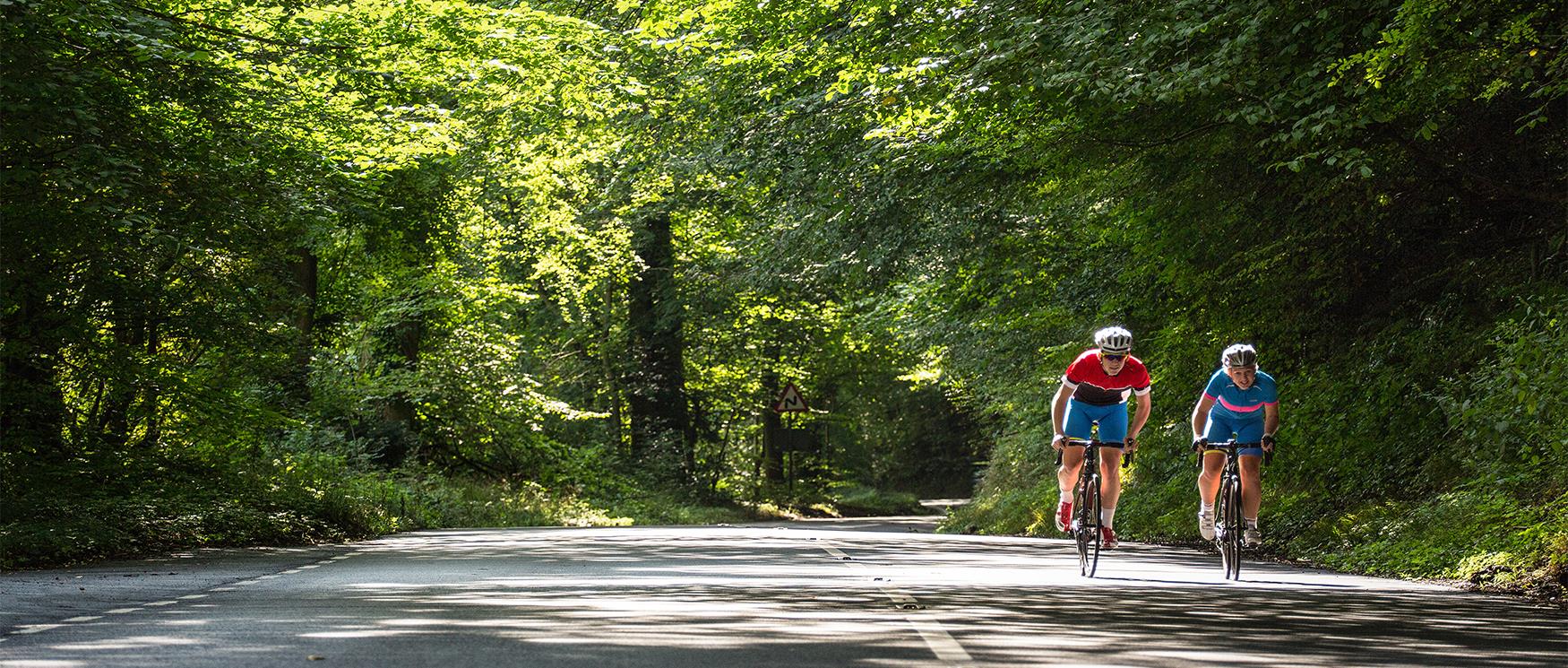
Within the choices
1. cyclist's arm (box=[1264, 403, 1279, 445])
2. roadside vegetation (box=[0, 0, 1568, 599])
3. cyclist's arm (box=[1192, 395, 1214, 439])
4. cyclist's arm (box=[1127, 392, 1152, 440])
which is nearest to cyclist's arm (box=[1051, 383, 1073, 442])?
cyclist's arm (box=[1127, 392, 1152, 440])

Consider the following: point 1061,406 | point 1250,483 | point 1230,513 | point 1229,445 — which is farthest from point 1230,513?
point 1061,406

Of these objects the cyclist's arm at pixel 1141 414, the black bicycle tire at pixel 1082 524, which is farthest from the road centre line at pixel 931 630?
the cyclist's arm at pixel 1141 414

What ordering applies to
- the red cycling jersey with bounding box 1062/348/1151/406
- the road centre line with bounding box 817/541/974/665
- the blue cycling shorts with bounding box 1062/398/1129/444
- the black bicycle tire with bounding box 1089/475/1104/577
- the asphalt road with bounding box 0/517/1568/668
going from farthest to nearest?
the blue cycling shorts with bounding box 1062/398/1129/444 < the black bicycle tire with bounding box 1089/475/1104/577 < the red cycling jersey with bounding box 1062/348/1151/406 < the asphalt road with bounding box 0/517/1568/668 < the road centre line with bounding box 817/541/974/665

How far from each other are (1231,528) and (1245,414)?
0.91m

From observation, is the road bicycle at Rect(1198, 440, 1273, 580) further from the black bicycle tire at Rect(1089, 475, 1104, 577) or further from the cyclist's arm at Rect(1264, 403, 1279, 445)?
the black bicycle tire at Rect(1089, 475, 1104, 577)

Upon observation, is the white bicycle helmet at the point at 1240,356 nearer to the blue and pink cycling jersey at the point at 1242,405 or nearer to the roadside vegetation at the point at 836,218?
the blue and pink cycling jersey at the point at 1242,405

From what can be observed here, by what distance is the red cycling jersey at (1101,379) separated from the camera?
1489 centimetres

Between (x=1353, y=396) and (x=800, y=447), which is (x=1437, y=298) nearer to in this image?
(x=1353, y=396)

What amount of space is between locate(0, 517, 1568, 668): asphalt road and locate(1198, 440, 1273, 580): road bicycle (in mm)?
347

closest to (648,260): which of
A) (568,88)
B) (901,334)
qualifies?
(901,334)

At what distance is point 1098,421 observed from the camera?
1525 cm

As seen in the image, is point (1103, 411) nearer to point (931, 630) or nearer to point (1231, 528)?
point (1231, 528)

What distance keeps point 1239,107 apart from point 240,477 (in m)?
12.8

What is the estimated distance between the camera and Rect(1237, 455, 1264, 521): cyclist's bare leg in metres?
14.5
